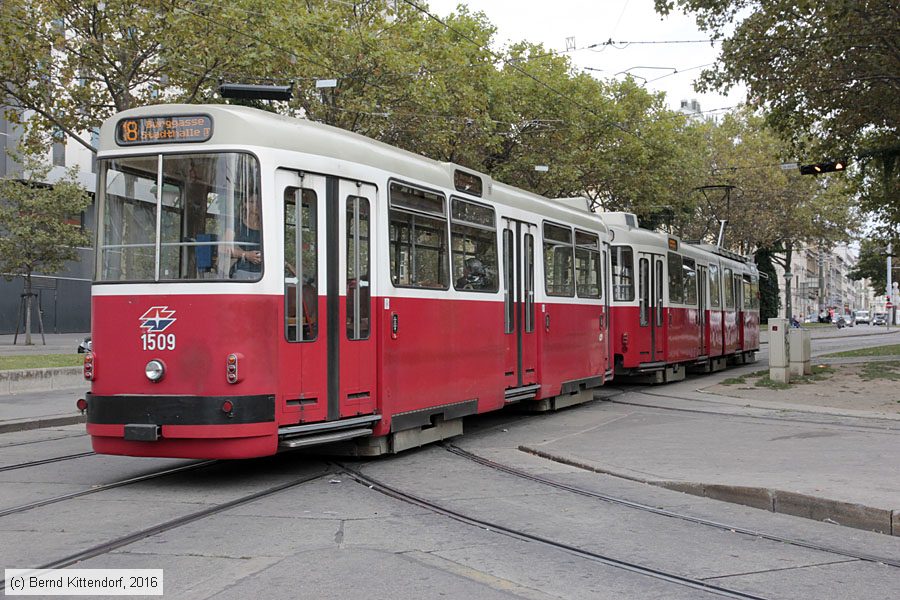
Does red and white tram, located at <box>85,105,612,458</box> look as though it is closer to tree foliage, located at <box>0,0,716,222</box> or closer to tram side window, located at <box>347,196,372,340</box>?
tram side window, located at <box>347,196,372,340</box>

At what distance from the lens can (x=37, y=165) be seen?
33344 mm

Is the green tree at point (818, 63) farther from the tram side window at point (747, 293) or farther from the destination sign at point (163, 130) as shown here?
the destination sign at point (163, 130)

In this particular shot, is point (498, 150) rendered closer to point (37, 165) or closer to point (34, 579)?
point (37, 165)

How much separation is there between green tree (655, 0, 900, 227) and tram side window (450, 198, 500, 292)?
32.0ft

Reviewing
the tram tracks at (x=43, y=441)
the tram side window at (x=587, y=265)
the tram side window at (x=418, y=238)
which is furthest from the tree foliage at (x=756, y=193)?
the tram tracks at (x=43, y=441)

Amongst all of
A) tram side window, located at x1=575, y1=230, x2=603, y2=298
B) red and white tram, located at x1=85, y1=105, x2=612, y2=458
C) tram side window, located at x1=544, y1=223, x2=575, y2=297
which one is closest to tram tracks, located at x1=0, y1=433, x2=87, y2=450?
red and white tram, located at x1=85, y1=105, x2=612, y2=458

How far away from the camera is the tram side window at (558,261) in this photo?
14.2 metres

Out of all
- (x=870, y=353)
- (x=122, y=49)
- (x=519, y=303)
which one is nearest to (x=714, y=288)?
(x=870, y=353)

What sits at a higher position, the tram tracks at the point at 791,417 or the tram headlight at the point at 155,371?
the tram headlight at the point at 155,371

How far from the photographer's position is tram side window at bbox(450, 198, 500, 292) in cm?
1138

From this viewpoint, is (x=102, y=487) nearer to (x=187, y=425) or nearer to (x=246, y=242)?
(x=187, y=425)

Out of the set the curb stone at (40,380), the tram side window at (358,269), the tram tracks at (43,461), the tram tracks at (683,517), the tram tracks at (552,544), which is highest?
the tram side window at (358,269)

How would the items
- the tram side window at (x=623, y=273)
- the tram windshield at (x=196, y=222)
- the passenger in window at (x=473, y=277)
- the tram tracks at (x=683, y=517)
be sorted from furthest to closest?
the tram side window at (x=623, y=273)
the passenger in window at (x=473, y=277)
the tram windshield at (x=196, y=222)
the tram tracks at (x=683, y=517)

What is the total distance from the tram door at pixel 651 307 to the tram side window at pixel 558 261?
494 cm
